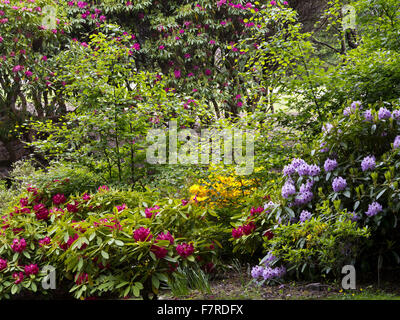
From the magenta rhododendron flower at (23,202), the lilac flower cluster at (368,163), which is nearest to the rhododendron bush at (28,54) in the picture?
the magenta rhododendron flower at (23,202)

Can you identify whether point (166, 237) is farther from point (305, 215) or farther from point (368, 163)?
point (368, 163)

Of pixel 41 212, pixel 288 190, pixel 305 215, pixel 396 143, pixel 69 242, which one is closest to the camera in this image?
pixel 396 143

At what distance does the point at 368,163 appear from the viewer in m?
2.40

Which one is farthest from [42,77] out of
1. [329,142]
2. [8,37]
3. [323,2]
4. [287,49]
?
[323,2]

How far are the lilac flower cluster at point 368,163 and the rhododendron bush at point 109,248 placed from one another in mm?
1185

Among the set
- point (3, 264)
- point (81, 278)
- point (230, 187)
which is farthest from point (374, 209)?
point (3, 264)

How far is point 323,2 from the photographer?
340 inches

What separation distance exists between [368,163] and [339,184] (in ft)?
0.74

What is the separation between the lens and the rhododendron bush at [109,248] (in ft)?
8.33

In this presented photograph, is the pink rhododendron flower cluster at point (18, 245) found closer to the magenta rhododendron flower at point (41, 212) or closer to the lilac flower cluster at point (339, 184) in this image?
the magenta rhododendron flower at point (41, 212)

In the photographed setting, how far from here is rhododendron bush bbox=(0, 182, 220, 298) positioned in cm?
254

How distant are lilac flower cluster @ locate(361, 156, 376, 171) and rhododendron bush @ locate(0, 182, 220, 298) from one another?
1.18m
